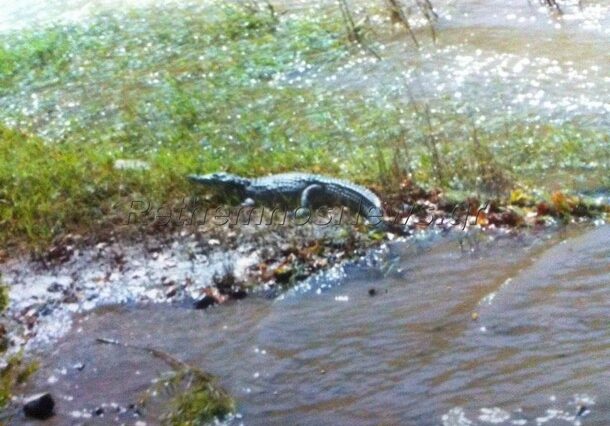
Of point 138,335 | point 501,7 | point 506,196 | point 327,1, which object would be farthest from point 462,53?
point 138,335

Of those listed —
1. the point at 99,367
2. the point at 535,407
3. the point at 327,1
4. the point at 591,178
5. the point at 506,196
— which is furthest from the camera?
the point at 327,1

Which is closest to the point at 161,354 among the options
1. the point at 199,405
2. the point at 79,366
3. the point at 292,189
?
the point at 79,366

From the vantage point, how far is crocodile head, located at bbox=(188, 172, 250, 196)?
7.19 metres

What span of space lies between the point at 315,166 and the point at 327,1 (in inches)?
217

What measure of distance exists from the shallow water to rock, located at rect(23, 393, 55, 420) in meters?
0.07

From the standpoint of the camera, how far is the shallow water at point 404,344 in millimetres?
4516

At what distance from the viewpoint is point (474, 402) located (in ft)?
14.6

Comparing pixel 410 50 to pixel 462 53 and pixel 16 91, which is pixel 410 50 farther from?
pixel 16 91

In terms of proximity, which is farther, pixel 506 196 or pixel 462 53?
pixel 462 53

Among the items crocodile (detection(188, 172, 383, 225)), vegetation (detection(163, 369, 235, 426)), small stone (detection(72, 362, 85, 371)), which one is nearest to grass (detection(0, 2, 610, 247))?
crocodile (detection(188, 172, 383, 225))

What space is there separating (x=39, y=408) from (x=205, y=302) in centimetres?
122

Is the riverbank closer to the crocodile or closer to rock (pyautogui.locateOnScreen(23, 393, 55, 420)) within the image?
the crocodile

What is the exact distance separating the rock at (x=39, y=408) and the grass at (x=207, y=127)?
1.92m

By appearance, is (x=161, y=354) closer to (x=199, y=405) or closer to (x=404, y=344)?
(x=199, y=405)
